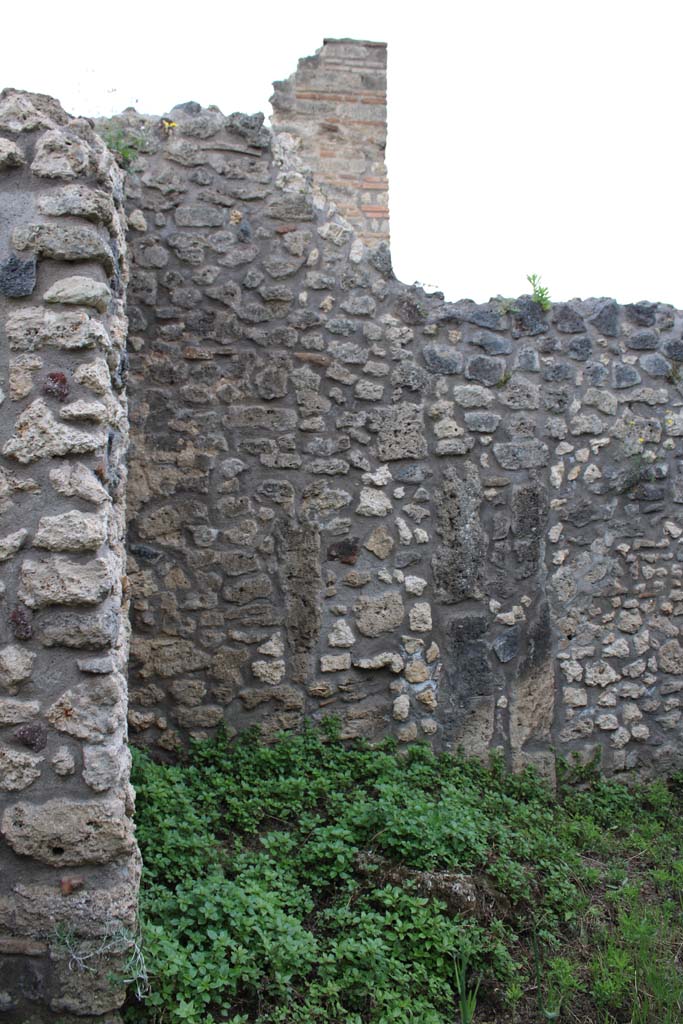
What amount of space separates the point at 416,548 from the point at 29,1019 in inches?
107

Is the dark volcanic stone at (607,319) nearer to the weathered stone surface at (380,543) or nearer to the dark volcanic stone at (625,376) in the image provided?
the dark volcanic stone at (625,376)

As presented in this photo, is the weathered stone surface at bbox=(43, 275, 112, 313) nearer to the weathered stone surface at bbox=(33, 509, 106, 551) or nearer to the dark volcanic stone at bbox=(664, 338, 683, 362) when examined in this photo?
the weathered stone surface at bbox=(33, 509, 106, 551)

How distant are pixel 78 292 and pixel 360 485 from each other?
6.77 feet

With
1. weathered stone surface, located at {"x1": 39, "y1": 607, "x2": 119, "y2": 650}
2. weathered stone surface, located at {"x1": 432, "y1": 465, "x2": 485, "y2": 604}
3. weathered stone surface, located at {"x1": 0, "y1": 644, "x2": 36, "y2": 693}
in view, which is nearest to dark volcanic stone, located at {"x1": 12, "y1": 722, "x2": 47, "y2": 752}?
weathered stone surface, located at {"x1": 0, "y1": 644, "x2": 36, "y2": 693}

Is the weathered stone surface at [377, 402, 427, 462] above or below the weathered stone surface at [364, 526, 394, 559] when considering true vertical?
above

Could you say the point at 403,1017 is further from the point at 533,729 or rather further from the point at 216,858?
the point at 533,729

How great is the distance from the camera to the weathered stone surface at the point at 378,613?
14.7ft

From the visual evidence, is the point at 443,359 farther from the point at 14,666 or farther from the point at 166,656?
the point at 14,666

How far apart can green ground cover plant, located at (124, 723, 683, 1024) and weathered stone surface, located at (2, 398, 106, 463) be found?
57.9 inches

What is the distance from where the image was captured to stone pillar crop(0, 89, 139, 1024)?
2.50 m

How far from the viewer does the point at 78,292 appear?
272 cm

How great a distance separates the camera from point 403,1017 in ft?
9.25

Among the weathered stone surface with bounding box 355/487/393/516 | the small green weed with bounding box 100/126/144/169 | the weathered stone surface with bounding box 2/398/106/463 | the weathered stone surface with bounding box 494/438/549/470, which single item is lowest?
the weathered stone surface with bounding box 355/487/393/516

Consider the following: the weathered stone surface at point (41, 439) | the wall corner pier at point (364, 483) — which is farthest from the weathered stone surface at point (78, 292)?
the weathered stone surface at point (41, 439)
